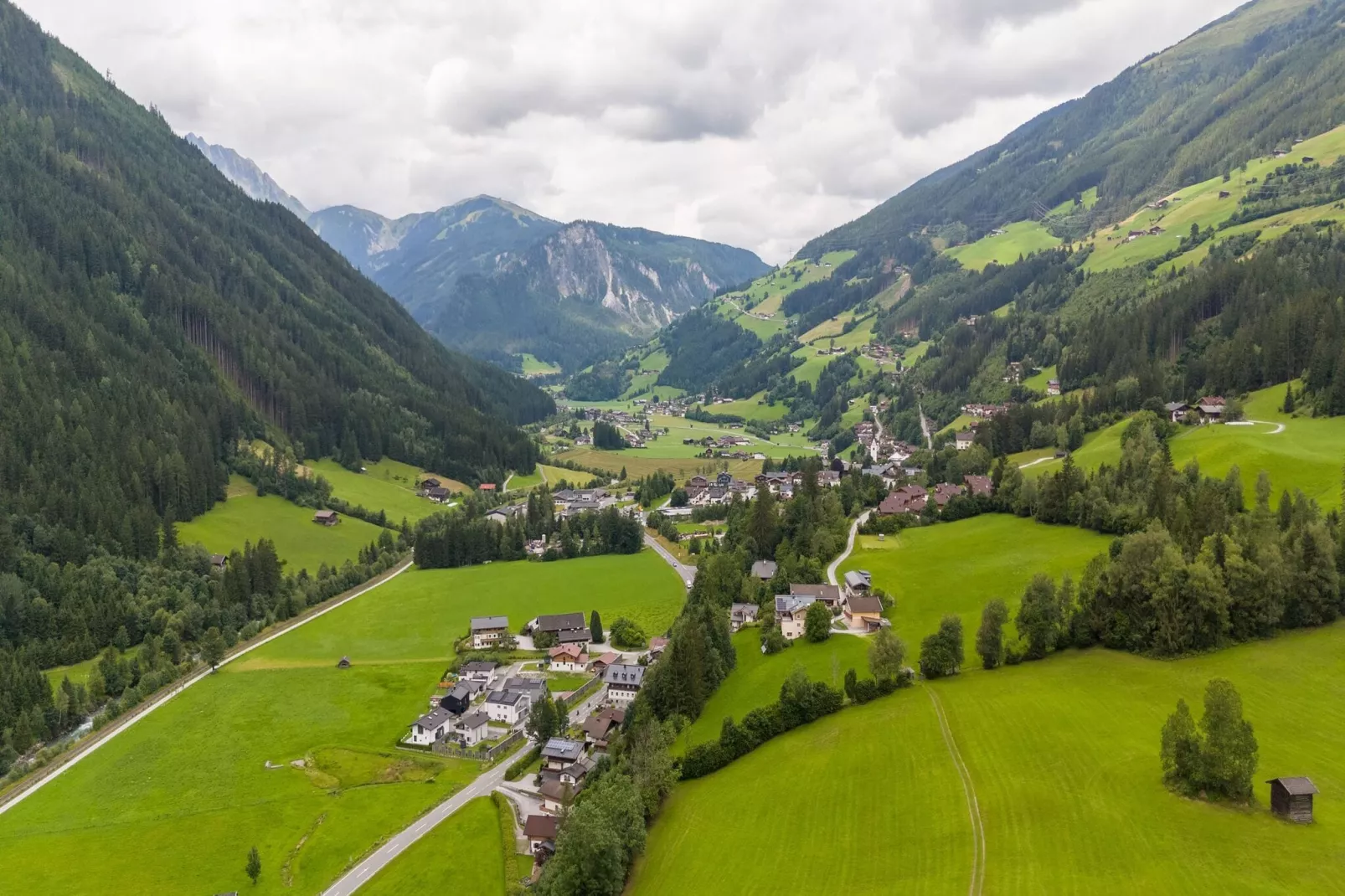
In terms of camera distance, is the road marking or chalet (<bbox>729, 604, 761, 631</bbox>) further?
chalet (<bbox>729, 604, 761, 631</bbox>)

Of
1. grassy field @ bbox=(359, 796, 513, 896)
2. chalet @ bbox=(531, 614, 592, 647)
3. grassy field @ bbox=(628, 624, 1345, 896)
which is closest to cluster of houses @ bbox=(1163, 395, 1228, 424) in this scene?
grassy field @ bbox=(628, 624, 1345, 896)

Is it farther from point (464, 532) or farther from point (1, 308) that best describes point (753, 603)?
point (1, 308)

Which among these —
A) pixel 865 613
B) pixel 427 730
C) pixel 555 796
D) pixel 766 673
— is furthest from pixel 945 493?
pixel 427 730

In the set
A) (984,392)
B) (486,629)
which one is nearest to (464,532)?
(486,629)

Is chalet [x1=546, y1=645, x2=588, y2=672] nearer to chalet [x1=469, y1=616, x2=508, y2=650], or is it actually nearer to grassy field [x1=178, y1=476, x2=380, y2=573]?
chalet [x1=469, y1=616, x2=508, y2=650]

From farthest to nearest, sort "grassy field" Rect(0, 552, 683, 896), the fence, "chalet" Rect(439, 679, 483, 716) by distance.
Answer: "chalet" Rect(439, 679, 483, 716), the fence, "grassy field" Rect(0, 552, 683, 896)

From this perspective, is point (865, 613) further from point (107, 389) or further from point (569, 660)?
point (107, 389)
